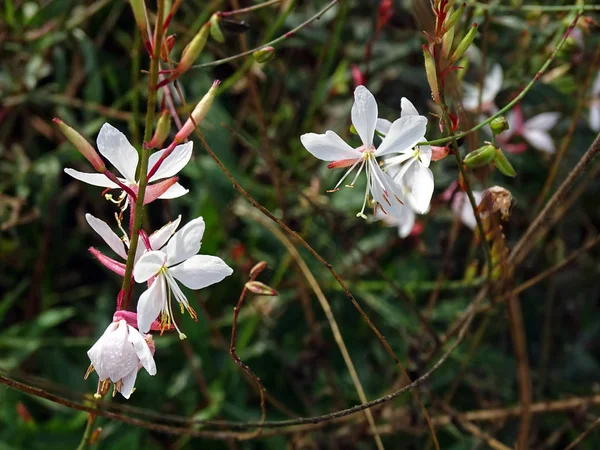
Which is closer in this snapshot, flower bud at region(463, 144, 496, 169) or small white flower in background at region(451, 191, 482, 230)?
flower bud at region(463, 144, 496, 169)

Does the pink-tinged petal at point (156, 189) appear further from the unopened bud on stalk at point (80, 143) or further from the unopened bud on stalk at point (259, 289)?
the unopened bud on stalk at point (259, 289)

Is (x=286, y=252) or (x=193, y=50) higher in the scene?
(x=193, y=50)

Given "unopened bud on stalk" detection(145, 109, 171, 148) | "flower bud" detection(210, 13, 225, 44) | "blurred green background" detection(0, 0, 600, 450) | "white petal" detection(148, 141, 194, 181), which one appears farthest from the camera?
"blurred green background" detection(0, 0, 600, 450)

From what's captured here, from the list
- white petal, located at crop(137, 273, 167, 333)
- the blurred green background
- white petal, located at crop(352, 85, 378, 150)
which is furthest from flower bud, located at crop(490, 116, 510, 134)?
the blurred green background

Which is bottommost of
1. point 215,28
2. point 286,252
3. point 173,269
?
point 286,252

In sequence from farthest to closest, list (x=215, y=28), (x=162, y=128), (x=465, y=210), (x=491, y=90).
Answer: (x=491, y=90)
(x=465, y=210)
(x=215, y=28)
(x=162, y=128)

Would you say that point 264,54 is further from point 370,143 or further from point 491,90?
point 491,90

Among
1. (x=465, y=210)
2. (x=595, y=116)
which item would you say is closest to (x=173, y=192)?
(x=465, y=210)

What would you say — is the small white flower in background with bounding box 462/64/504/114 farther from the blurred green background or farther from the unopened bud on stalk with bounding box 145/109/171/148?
the unopened bud on stalk with bounding box 145/109/171/148

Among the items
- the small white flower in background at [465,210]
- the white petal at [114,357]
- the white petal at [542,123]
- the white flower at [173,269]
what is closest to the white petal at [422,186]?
the white flower at [173,269]
